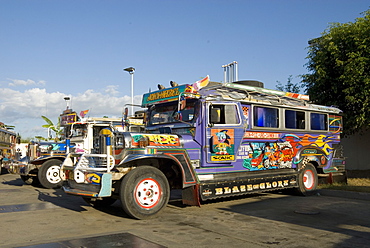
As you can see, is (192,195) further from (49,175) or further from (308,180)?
(49,175)

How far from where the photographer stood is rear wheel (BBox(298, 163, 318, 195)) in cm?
1097

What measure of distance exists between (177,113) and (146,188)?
6.96 feet

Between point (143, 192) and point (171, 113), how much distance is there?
98.3 inches

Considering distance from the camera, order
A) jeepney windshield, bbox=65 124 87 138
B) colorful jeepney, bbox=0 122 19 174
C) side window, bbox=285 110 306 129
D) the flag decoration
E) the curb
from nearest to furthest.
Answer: the curb < side window, bbox=285 110 306 129 < jeepney windshield, bbox=65 124 87 138 < the flag decoration < colorful jeepney, bbox=0 122 19 174

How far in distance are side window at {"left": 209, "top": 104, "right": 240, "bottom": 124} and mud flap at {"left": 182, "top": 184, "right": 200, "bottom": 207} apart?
1.60 m

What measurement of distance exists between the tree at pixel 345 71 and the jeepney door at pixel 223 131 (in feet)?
19.6

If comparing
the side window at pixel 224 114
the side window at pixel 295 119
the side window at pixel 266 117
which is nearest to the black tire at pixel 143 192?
the side window at pixel 224 114

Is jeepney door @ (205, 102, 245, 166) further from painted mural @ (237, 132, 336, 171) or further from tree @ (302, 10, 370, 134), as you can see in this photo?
tree @ (302, 10, 370, 134)

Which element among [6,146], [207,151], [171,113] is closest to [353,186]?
[207,151]

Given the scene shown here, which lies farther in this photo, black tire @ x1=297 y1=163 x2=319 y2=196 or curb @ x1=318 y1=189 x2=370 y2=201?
black tire @ x1=297 y1=163 x2=319 y2=196

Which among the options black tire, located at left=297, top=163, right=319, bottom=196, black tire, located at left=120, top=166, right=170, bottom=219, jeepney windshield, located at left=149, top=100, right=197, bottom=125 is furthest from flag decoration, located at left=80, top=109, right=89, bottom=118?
black tire, located at left=297, top=163, right=319, bottom=196

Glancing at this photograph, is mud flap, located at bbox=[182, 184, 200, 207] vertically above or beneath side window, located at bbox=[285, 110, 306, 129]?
beneath

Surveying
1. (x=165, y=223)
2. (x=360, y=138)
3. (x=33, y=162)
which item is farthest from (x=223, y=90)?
(x=360, y=138)

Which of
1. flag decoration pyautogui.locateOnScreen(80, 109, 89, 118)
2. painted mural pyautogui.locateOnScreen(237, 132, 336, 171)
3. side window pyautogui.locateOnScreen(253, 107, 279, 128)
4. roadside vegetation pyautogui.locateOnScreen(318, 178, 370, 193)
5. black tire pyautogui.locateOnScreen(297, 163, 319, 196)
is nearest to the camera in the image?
painted mural pyautogui.locateOnScreen(237, 132, 336, 171)
